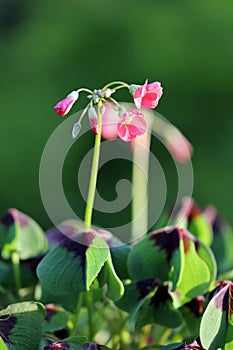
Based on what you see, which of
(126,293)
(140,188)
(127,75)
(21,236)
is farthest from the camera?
(127,75)

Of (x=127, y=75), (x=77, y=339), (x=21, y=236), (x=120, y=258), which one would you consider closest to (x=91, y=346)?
(x=77, y=339)

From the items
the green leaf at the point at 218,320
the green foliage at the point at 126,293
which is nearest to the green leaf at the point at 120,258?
the green foliage at the point at 126,293

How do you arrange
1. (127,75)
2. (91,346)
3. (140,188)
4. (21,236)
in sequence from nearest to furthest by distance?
(91,346)
(21,236)
(140,188)
(127,75)

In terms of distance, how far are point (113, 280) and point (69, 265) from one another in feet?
0.16

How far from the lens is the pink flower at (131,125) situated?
627 millimetres

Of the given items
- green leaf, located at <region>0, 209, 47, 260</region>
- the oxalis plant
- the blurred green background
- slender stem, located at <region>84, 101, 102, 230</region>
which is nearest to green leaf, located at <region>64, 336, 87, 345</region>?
the oxalis plant

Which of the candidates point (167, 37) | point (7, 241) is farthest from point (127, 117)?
point (167, 37)

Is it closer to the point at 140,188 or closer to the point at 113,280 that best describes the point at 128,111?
the point at 113,280

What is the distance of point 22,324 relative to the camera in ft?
2.06

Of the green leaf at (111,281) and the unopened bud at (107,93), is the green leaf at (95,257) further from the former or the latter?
the unopened bud at (107,93)

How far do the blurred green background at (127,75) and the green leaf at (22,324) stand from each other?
2.51 meters

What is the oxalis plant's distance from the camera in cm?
62

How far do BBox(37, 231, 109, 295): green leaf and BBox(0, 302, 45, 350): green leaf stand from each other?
4cm

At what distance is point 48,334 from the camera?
729 mm
